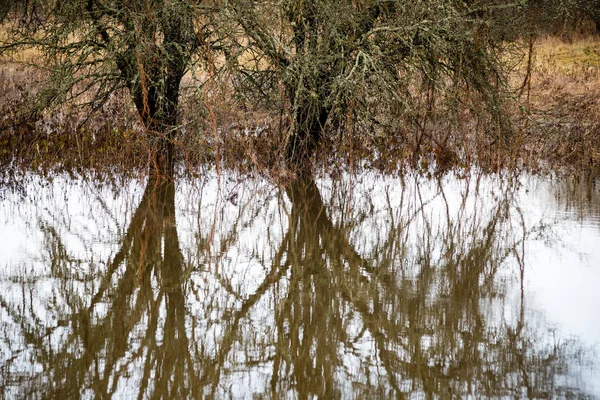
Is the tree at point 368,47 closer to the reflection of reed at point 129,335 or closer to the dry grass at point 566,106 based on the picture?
the dry grass at point 566,106

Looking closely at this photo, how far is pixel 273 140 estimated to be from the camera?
12.9 meters

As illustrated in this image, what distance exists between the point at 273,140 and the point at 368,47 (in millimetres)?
2673

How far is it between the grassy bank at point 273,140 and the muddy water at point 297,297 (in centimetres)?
179

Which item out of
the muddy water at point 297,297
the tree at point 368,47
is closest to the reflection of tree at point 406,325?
the muddy water at point 297,297

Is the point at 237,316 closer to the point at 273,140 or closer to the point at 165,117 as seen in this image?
the point at 165,117

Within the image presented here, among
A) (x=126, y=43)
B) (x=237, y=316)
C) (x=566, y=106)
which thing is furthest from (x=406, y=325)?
(x=566, y=106)

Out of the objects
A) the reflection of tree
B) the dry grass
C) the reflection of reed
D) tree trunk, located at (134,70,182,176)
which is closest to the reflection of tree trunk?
the reflection of reed

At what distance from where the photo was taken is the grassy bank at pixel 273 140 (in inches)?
461

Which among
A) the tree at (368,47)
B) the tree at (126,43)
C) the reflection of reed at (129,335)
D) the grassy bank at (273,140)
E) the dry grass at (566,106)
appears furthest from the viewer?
the dry grass at (566,106)

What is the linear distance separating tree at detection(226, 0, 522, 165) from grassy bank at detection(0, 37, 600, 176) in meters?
0.38

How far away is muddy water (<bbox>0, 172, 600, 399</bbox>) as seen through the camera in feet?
13.5

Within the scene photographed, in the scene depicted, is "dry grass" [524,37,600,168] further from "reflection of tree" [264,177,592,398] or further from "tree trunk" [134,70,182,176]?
"reflection of tree" [264,177,592,398]

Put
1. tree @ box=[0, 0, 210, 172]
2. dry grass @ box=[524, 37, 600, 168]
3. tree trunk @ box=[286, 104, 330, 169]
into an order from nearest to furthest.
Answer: tree @ box=[0, 0, 210, 172], tree trunk @ box=[286, 104, 330, 169], dry grass @ box=[524, 37, 600, 168]

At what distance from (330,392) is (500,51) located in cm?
824
